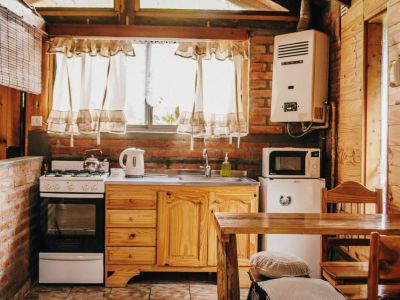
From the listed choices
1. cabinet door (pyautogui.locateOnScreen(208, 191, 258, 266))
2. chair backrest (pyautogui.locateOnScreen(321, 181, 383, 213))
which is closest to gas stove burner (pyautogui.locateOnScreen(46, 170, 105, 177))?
cabinet door (pyautogui.locateOnScreen(208, 191, 258, 266))

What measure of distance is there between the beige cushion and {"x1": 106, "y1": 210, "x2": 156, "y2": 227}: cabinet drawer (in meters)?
1.89

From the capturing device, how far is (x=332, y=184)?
438 cm

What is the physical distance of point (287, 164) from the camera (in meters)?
4.30

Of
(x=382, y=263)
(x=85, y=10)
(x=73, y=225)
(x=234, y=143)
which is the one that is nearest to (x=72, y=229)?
(x=73, y=225)

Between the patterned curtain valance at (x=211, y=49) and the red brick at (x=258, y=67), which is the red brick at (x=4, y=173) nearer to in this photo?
the patterned curtain valance at (x=211, y=49)

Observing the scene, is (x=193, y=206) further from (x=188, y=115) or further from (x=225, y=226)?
(x=225, y=226)

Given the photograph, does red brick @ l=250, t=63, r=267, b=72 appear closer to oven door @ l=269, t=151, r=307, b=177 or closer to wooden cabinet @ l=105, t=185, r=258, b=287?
oven door @ l=269, t=151, r=307, b=177

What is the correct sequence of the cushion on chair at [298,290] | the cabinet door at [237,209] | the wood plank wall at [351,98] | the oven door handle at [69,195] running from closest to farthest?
the cushion on chair at [298,290] < the wood plank wall at [351,98] < the oven door handle at [69,195] < the cabinet door at [237,209]

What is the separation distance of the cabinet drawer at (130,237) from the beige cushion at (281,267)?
190 cm

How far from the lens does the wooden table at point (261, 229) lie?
227 cm

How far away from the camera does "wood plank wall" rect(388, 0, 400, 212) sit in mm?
2947

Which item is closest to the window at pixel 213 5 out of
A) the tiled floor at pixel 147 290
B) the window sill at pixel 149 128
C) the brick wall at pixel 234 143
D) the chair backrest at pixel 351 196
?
the brick wall at pixel 234 143

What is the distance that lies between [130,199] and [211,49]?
163cm

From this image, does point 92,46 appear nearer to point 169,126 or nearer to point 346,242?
point 169,126
